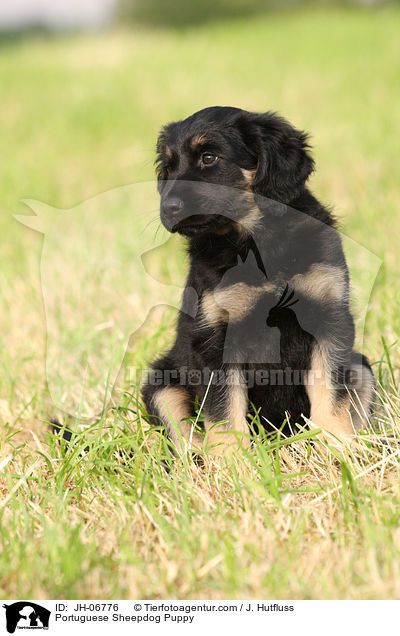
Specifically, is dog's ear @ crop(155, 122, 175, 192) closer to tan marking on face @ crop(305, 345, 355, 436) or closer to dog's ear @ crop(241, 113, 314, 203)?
dog's ear @ crop(241, 113, 314, 203)

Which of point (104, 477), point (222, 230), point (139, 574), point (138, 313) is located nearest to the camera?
point (139, 574)

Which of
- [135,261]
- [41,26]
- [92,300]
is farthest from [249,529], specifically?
[41,26]

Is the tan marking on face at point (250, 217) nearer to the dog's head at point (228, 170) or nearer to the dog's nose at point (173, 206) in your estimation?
the dog's head at point (228, 170)

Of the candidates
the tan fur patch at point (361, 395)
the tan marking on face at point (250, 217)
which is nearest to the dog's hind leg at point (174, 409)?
the tan fur patch at point (361, 395)

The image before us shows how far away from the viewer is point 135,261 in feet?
20.4

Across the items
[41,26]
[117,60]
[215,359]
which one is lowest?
[215,359]

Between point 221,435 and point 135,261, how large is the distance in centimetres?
345

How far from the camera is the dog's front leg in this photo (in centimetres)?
295

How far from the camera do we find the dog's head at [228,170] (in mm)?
2979

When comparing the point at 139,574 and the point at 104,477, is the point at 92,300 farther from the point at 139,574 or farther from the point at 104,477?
the point at 139,574

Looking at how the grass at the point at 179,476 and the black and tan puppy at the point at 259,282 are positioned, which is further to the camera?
the black and tan puppy at the point at 259,282
